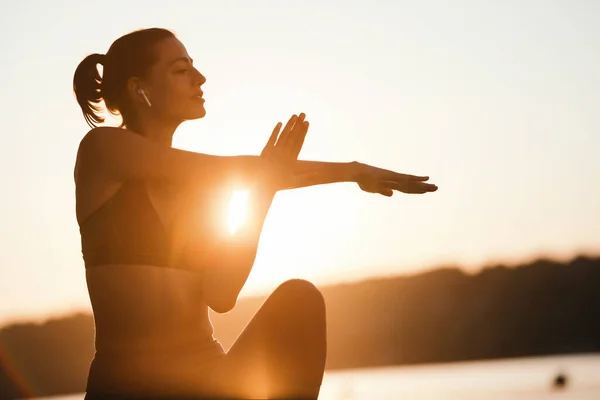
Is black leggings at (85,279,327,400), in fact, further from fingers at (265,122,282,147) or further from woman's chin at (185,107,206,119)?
woman's chin at (185,107,206,119)

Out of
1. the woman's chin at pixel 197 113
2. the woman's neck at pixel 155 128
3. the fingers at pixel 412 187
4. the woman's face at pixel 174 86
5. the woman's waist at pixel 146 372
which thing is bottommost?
the woman's waist at pixel 146 372

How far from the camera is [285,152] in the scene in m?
4.21

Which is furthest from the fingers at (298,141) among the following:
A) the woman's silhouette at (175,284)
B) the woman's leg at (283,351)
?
the woman's leg at (283,351)

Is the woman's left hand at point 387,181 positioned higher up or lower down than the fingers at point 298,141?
lower down

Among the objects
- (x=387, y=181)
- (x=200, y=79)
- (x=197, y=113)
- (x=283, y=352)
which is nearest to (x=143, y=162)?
(x=197, y=113)

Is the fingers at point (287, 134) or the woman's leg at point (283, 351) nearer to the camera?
the woman's leg at point (283, 351)

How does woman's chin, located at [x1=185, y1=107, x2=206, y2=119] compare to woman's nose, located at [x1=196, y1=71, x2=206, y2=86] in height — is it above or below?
below

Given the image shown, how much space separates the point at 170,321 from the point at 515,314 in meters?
142

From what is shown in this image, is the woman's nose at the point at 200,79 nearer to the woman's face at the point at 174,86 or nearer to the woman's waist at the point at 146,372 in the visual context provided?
the woman's face at the point at 174,86

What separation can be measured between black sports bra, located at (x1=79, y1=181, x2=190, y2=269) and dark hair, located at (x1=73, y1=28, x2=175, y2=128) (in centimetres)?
63

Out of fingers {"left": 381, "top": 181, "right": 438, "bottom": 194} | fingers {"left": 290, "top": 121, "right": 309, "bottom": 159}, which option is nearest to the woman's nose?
fingers {"left": 290, "top": 121, "right": 309, "bottom": 159}

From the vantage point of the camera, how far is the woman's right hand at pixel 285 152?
13.6 ft

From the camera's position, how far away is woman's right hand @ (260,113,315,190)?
13.6 ft

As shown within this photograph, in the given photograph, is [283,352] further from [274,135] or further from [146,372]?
[274,135]
